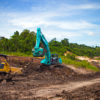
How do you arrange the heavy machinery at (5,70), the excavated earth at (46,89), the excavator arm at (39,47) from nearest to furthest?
the excavated earth at (46,89) < the heavy machinery at (5,70) < the excavator arm at (39,47)

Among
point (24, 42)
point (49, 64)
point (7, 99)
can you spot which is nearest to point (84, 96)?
point (7, 99)

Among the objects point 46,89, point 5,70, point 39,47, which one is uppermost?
point 39,47

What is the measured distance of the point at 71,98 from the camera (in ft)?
30.2

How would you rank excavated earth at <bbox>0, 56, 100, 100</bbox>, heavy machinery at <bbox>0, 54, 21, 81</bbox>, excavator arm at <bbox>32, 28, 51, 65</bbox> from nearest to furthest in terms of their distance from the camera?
1. excavated earth at <bbox>0, 56, 100, 100</bbox>
2. heavy machinery at <bbox>0, 54, 21, 81</bbox>
3. excavator arm at <bbox>32, 28, 51, 65</bbox>

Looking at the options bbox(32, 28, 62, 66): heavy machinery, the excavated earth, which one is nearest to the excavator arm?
bbox(32, 28, 62, 66): heavy machinery

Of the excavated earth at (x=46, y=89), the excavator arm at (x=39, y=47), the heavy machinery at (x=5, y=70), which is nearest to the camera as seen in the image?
the excavated earth at (x=46, y=89)

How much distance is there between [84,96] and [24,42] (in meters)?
33.6

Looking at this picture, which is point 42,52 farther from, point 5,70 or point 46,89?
point 46,89

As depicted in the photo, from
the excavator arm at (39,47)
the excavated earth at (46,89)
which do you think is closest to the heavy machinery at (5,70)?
the excavated earth at (46,89)

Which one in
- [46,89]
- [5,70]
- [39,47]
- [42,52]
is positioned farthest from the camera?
[39,47]

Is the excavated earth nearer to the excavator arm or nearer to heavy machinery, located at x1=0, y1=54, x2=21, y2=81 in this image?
heavy machinery, located at x1=0, y1=54, x2=21, y2=81

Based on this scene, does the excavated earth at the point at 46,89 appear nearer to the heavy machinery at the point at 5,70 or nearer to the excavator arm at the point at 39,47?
the heavy machinery at the point at 5,70

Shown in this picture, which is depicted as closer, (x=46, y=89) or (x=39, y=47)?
(x=46, y=89)

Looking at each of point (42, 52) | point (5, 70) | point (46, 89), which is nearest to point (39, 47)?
point (42, 52)
